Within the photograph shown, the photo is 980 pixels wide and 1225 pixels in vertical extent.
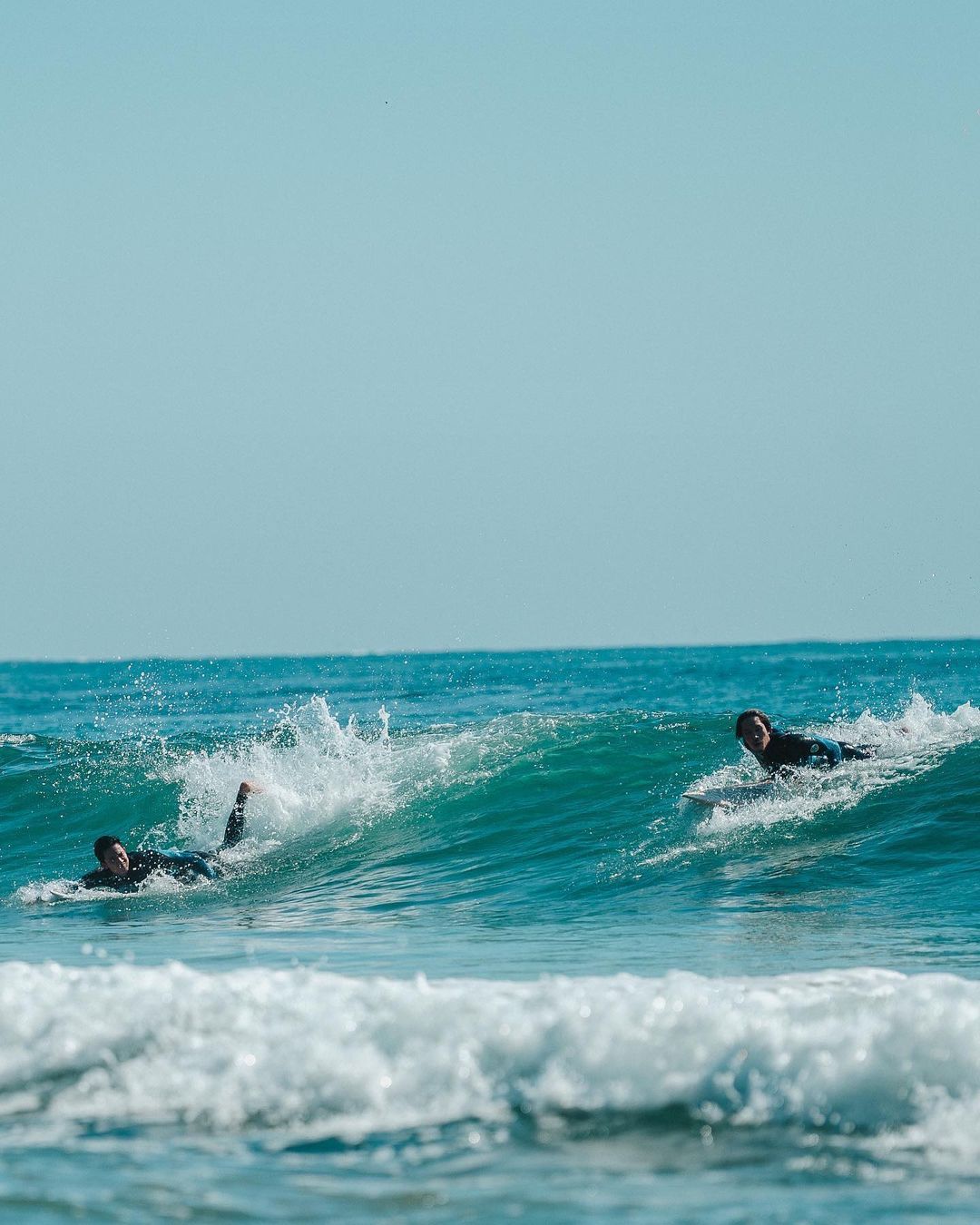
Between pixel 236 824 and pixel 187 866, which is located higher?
pixel 236 824

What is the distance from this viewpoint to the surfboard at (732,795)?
44.5 feet

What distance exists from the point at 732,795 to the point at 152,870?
5675 mm

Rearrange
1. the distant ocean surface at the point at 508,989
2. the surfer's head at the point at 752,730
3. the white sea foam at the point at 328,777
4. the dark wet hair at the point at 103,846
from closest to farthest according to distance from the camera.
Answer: the distant ocean surface at the point at 508,989 < the surfer's head at the point at 752,730 < the dark wet hair at the point at 103,846 < the white sea foam at the point at 328,777

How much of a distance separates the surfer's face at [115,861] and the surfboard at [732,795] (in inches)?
216

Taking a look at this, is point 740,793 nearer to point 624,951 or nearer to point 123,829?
point 624,951

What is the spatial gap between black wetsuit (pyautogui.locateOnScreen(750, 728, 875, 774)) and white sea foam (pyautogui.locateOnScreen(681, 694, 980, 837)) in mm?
115

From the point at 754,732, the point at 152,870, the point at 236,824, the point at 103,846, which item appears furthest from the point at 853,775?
the point at 103,846

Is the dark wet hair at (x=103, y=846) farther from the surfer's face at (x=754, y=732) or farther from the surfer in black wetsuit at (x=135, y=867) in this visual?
the surfer's face at (x=754, y=732)

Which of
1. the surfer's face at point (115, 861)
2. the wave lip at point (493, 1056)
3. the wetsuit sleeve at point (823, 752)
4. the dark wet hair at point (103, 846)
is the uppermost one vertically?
the wetsuit sleeve at point (823, 752)

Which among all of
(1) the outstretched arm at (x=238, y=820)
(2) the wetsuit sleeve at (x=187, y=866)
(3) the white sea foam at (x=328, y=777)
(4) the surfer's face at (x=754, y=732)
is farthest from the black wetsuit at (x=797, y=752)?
(1) the outstretched arm at (x=238, y=820)

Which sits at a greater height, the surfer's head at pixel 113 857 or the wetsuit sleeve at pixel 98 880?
the surfer's head at pixel 113 857

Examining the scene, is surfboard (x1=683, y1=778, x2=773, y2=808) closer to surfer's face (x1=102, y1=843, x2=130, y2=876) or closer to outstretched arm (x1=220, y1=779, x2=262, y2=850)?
outstretched arm (x1=220, y1=779, x2=262, y2=850)

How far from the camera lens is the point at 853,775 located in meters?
14.0

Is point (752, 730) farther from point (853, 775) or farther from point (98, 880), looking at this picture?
point (98, 880)
